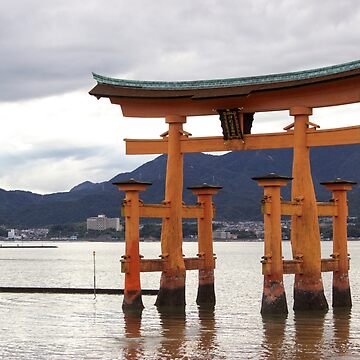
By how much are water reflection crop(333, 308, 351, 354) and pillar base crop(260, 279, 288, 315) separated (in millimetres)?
2007

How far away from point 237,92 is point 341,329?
9500 mm

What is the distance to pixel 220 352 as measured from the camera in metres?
29.2

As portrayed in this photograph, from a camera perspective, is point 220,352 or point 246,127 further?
point 246,127

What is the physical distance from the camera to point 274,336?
1288 inches

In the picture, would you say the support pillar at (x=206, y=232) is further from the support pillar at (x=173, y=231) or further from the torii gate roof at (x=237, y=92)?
the torii gate roof at (x=237, y=92)

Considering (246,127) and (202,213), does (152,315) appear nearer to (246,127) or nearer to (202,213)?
(202,213)

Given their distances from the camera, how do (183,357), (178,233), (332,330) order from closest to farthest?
1. (183,357)
2. (332,330)
3. (178,233)

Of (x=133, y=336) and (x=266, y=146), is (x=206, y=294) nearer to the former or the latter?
(x=266, y=146)

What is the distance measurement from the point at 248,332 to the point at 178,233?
601 cm

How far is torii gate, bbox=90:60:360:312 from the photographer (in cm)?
3534

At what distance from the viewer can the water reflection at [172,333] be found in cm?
2903

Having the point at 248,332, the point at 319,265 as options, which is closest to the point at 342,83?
the point at 319,265

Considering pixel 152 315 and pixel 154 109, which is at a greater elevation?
pixel 154 109

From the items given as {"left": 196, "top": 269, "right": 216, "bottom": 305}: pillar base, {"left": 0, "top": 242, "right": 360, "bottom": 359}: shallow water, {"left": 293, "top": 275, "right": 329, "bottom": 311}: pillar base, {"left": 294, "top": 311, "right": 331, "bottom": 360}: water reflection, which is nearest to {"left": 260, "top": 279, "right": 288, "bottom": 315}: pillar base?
{"left": 0, "top": 242, "right": 360, "bottom": 359}: shallow water
